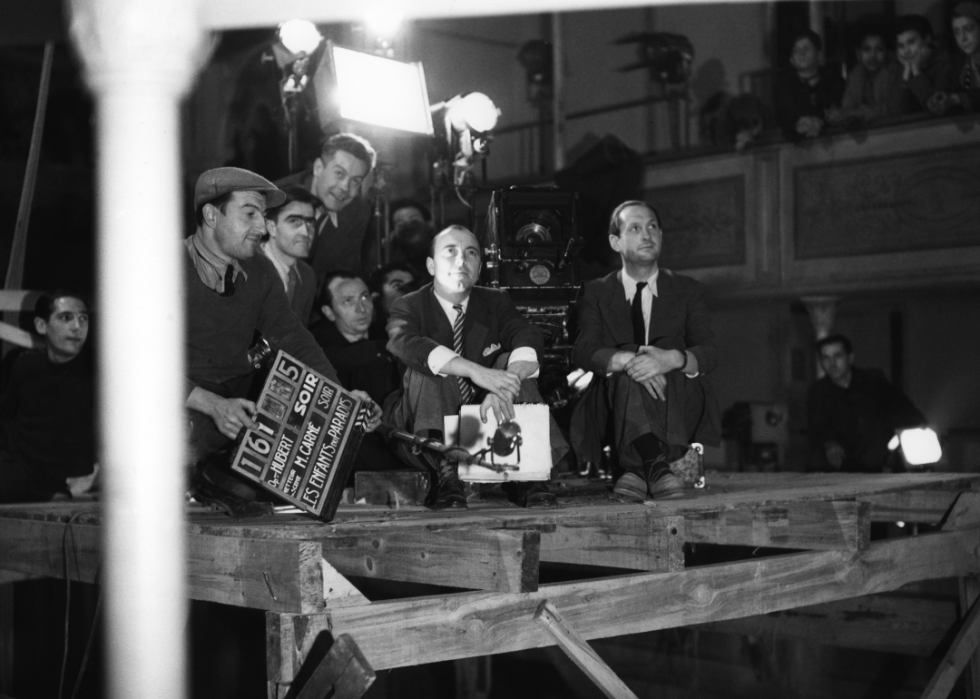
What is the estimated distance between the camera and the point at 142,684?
1.85 metres

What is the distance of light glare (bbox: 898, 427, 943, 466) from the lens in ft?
21.2

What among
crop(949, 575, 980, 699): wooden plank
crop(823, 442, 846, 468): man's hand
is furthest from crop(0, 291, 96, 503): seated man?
crop(823, 442, 846, 468): man's hand

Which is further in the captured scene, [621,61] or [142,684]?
[621,61]

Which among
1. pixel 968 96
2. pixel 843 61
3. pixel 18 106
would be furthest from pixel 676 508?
pixel 18 106

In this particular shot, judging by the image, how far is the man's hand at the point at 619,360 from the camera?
12.4ft

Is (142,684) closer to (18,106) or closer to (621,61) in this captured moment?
Answer: (18,106)

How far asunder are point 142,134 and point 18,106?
9774mm

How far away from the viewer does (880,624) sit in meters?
4.31

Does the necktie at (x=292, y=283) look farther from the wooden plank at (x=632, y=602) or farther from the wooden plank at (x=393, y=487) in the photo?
the wooden plank at (x=632, y=602)

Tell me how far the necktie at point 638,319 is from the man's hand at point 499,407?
846 mm

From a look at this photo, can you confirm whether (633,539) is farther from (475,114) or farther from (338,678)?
(475,114)

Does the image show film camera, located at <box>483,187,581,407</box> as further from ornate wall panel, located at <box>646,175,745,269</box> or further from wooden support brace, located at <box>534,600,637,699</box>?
ornate wall panel, located at <box>646,175,745,269</box>

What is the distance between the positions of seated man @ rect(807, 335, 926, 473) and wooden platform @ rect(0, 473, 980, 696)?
120 inches

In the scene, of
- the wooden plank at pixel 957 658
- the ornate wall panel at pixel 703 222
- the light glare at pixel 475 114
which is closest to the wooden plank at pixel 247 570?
the wooden plank at pixel 957 658
